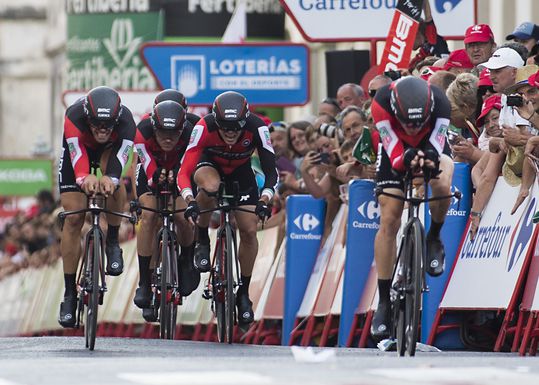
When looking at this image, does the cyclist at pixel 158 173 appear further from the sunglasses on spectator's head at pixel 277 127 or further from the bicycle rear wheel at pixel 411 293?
the bicycle rear wheel at pixel 411 293

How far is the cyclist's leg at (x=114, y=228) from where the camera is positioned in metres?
16.4

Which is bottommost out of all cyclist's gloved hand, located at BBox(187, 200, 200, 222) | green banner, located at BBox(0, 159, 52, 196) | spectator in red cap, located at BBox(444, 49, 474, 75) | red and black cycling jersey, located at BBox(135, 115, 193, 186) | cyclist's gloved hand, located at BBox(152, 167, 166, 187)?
green banner, located at BBox(0, 159, 52, 196)

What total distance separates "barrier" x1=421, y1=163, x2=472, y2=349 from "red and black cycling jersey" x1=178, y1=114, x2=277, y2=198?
1410 mm

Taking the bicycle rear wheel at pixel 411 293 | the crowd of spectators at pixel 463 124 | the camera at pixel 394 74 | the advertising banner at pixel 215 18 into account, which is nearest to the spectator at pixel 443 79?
the crowd of spectators at pixel 463 124

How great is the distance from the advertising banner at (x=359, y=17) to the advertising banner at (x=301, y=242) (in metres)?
1.89

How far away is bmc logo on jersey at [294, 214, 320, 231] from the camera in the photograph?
19.4m

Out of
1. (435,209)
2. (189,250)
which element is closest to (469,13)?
(189,250)

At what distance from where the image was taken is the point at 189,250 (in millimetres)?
18344

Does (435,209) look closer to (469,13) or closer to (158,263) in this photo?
(158,263)

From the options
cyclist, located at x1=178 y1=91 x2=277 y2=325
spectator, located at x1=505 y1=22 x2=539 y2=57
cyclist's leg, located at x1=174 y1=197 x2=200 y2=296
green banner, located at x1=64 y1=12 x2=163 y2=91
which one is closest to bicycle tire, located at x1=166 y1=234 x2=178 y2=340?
cyclist's leg, located at x1=174 y1=197 x2=200 y2=296

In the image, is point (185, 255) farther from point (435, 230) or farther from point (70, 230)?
point (435, 230)

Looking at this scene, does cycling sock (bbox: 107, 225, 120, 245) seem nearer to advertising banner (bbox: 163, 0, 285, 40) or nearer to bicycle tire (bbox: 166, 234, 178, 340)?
bicycle tire (bbox: 166, 234, 178, 340)

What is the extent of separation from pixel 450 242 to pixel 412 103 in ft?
8.39

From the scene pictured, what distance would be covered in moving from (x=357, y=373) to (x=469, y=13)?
10078mm
